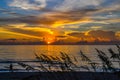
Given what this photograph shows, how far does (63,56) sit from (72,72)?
2.31 ft

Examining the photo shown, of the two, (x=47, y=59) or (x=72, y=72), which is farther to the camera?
(x=72, y=72)

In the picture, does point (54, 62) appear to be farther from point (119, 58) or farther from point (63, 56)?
point (119, 58)

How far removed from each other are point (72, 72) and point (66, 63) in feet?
2.24

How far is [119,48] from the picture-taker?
6785mm

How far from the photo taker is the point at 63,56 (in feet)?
23.0

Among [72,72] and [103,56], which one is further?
[72,72]
